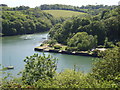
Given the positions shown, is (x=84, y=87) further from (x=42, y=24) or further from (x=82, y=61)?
(x=42, y=24)

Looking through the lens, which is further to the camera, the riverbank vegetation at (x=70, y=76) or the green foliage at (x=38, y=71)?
the green foliage at (x=38, y=71)

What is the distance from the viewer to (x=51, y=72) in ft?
47.1

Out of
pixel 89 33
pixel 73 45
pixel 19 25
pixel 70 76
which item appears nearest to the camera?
pixel 70 76

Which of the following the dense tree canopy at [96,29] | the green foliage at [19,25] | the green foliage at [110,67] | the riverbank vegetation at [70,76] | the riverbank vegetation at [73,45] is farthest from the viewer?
the green foliage at [19,25]

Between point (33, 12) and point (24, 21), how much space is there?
19815 mm

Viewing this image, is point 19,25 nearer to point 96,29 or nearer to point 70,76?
point 96,29

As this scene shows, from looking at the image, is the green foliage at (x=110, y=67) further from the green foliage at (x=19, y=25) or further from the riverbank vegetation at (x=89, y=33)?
the green foliage at (x=19, y=25)

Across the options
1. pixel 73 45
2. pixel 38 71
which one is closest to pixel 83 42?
pixel 73 45

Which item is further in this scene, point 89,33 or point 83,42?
point 89,33

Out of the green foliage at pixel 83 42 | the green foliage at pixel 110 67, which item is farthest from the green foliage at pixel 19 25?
the green foliage at pixel 110 67

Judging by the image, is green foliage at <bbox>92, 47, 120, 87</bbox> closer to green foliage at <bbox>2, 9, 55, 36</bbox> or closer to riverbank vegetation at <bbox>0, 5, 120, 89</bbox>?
riverbank vegetation at <bbox>0, 5, 120, 89</bbox>

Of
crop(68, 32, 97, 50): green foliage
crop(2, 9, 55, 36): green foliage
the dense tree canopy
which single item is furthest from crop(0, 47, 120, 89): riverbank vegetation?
crop(2, 9, 55, 36): green foliage

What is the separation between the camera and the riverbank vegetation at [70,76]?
956 cm

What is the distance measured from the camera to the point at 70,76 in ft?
36.1
